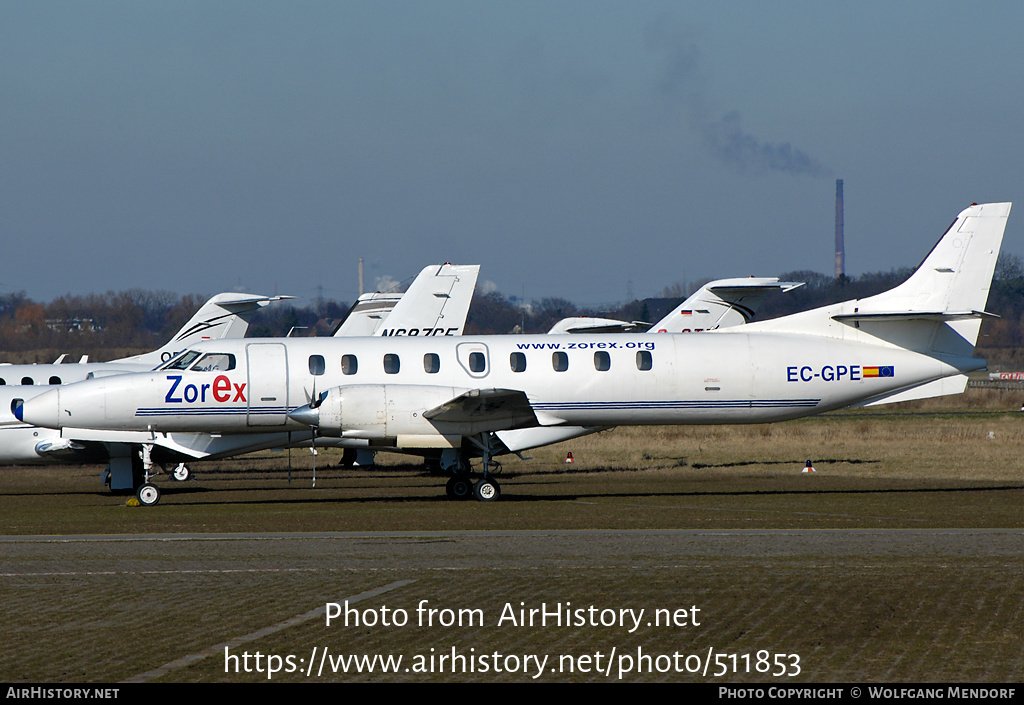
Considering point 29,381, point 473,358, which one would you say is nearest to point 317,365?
point 473,358

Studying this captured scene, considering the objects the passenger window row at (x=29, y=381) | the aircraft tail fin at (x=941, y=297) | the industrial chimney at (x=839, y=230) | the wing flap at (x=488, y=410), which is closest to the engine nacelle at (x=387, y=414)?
the wing flap at (x=488, y=410)

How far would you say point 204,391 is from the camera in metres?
22.9

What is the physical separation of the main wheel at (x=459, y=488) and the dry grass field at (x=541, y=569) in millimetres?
417

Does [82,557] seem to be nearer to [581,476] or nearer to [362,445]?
[362,445]

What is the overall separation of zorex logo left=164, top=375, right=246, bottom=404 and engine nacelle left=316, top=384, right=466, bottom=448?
6.90ft

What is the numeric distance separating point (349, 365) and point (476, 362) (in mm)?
2488

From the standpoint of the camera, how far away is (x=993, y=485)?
985 inches

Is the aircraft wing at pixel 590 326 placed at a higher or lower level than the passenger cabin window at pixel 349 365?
higher

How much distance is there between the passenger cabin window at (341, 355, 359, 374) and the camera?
75.5ft

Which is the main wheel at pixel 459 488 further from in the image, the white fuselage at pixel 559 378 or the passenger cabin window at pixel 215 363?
the passenger cabin window at pixel 215 363

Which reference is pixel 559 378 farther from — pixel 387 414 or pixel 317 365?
pixel 317 365

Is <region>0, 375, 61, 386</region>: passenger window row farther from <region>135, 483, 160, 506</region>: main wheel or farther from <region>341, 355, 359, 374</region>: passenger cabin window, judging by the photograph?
<region>341, 355, 359, 374</region>: passenger cabin window

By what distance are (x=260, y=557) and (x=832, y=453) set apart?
82.1 ft

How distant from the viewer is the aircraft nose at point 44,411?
22422 millimetres
